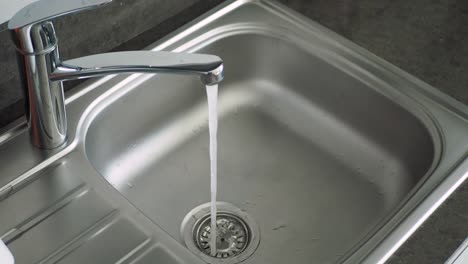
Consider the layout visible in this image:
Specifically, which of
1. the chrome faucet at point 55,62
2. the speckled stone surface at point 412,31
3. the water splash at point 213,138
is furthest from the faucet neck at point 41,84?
the speckled stone surface at point 412,31

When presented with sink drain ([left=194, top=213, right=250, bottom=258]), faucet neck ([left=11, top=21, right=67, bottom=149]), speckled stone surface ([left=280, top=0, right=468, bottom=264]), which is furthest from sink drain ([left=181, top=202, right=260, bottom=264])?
speckled stone surface ([left=280, top=0, right=468, bottom=264])

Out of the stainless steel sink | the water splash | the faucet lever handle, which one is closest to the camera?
the faucet lever handle

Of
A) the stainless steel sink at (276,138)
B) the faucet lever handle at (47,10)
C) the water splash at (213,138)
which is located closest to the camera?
the faucet lever handle at (47,10)

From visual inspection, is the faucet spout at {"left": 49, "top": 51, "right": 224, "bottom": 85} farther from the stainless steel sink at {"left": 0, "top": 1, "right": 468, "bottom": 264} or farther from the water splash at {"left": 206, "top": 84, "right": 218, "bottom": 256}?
the stainless steel sink at {"left": 0, "top": 1, "right": 468, "bottom": 264}

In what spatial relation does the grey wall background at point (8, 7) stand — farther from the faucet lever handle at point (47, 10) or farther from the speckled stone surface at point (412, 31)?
the speckled stone surface at point (412, 31)

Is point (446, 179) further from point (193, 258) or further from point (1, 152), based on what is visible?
point (1, 152)

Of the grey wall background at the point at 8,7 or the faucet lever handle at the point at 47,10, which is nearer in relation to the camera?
the faucet lever handle at the point at 47,10

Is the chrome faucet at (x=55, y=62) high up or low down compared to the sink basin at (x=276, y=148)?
up

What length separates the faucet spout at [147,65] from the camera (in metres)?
0.81

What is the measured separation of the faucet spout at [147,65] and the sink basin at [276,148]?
177 millimetres

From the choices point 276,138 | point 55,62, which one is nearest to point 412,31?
point 276,138

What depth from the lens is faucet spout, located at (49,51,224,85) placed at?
812 mm

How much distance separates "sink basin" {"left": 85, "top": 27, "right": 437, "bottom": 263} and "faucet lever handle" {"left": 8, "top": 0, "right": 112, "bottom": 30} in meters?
0.25

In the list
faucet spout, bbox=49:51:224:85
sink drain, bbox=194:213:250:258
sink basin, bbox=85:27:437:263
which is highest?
faucet spout, bbox=49:51:224:85
